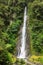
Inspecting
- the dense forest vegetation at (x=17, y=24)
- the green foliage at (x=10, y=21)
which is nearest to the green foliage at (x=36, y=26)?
the dense forest vegetation at (x=17, y=24)

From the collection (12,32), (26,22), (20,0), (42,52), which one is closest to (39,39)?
(42,52)

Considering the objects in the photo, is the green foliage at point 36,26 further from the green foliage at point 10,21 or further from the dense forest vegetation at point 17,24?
the green foliage at point 10,21

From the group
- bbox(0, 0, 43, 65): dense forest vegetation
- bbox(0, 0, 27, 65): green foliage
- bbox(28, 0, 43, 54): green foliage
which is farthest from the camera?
bbox(0, 0, 27, 65): green foliage

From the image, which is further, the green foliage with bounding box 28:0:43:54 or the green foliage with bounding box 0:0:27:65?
the green foliage with bounding box 0:0:27:65

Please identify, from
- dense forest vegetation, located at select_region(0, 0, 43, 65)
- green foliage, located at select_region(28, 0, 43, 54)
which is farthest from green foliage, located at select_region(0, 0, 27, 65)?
green foliage, located at select_region(28, 0, 43, 54)

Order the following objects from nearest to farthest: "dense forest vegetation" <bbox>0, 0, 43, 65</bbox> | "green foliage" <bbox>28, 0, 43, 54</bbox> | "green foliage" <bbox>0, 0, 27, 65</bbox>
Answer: "dense forest vegetation" <bbox>0, 0, 43, 65</bbox>
"green foliage" <bbox>28, 0, 43, 54</bbox>
"green foliage" <bbox>0, 0, 27, 65</bbox>

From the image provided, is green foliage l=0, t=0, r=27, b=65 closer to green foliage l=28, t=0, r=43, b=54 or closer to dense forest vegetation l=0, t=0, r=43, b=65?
dense forest vegetation l=0, t=0, r=43, b=65

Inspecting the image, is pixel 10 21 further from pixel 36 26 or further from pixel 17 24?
pixel 36 26

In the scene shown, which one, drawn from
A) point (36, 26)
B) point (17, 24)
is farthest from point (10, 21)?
point (36, 26)
